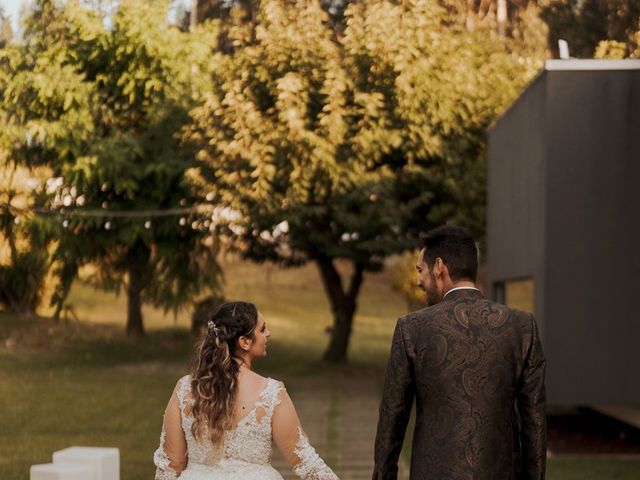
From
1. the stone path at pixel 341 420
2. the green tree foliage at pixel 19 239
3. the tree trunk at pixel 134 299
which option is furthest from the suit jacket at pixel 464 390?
the tree trunk at pixel 134 299

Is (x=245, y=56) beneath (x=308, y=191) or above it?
above

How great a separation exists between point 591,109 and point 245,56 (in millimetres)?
11045

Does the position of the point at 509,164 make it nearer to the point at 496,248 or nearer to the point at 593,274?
the point at 496,248

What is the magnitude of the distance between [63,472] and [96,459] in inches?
13.8

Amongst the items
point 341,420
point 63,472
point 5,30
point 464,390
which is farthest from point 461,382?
point 5,30

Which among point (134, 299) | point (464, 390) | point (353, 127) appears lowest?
point (134, 299)

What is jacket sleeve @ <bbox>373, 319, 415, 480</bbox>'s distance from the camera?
4.28 m

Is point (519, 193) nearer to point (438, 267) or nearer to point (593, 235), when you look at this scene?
point (593, 235)

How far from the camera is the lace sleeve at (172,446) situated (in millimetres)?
4605

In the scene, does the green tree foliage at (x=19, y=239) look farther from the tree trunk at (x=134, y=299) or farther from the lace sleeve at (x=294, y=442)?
the lace sleeve at (x=294, y=442)

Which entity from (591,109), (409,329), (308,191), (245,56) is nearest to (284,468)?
(591,109)

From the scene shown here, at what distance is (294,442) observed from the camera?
4758mm

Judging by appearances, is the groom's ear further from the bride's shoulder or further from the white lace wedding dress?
the bride's shoulder

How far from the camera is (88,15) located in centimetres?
2709
